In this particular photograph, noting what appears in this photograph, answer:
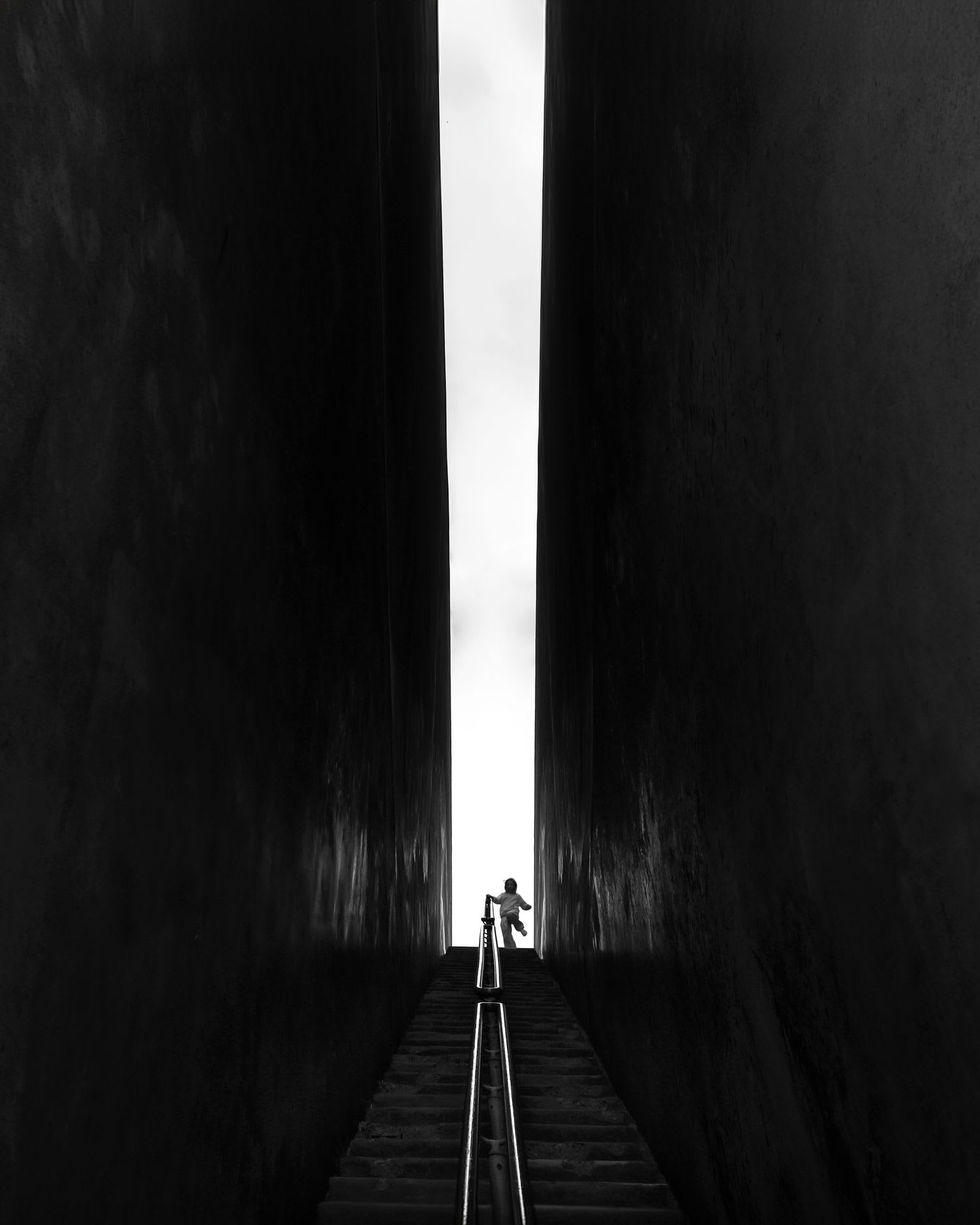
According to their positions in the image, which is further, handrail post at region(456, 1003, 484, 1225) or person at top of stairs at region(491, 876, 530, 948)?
person at top of stairs at region(491, 876, 530, 948)

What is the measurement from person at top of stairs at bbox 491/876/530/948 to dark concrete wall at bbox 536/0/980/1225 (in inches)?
379

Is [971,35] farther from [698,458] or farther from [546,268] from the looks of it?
[546,268]

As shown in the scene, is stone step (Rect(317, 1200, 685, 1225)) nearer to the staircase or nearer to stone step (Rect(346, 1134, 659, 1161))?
the staircase

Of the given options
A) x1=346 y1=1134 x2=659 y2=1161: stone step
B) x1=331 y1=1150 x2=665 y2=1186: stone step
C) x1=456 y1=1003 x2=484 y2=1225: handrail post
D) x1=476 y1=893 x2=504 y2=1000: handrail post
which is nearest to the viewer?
x1=456 y1=1003 x2=484 y2=1225: handrail post

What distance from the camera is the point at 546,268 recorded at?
10391 mm

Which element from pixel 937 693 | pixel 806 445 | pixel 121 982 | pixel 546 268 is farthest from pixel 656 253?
pixel 546 268

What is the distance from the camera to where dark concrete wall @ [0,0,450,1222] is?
1566mm

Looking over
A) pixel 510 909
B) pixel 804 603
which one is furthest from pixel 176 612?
pixel 510 909

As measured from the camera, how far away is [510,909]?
46.5ft

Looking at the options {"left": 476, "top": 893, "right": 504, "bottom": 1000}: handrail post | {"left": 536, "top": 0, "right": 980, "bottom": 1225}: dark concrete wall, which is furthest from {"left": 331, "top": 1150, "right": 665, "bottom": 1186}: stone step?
{"left": 476, "top": 893, "right": 504, "bottom": 1000}: handrail post

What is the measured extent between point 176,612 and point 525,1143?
143 inches

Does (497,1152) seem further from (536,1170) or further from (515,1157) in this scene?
(515,1157)

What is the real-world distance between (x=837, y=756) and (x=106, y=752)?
1.46 meters

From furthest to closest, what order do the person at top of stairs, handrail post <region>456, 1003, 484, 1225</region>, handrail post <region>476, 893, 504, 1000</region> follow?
the person at top of stairs, handrail post <region>476, 893, 504, 1000</region>, handrail post <region>456, 1003, 484, 1225</region>
